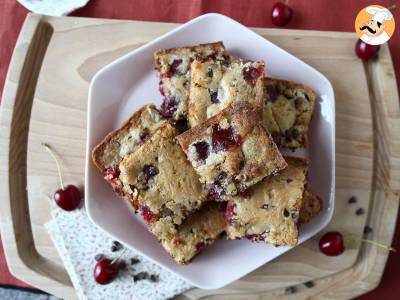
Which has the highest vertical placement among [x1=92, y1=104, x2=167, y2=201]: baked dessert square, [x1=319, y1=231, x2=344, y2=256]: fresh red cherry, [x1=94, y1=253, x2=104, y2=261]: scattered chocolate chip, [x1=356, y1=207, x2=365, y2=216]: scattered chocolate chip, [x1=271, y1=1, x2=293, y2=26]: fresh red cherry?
[x1=271, y1=1, x2=293, y2=26]: fresh red cherry

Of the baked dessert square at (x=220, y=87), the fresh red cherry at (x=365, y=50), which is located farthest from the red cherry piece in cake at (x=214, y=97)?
the fresh red cherry at (x=365, y=50)

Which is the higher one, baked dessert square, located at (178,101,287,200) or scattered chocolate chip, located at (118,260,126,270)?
baked dessert square, located at (178,101,287,200)

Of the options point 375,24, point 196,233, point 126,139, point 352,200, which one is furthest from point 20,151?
point 375,24

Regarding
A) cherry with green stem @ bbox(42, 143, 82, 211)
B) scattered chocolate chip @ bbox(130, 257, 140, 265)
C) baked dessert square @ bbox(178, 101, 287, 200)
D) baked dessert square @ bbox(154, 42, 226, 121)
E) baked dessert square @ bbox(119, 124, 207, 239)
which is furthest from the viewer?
scattered chocolate chip @ bbox(130, 257, 140, 265)

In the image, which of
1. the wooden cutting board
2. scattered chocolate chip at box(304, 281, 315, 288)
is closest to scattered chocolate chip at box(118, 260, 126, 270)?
the wooden cutting board

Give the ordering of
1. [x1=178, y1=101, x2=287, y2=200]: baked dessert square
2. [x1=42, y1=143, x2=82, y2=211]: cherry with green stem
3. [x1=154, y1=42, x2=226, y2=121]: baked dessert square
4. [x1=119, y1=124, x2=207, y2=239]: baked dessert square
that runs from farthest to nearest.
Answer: [x1=42, y1=143, x2=82, y2=211]: cherry with green stem < [x1=154, y1=42, x2=226, y2=121]: baked dessert square < [x1=119, y1=124, x2=207, y2=239]: baked dessert square < [x1=178, y1=101, x2=287, y2=200]: baked dessert square

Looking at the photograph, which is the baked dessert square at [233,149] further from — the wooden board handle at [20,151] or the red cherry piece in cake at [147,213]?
the wooden board handle at [20,151]

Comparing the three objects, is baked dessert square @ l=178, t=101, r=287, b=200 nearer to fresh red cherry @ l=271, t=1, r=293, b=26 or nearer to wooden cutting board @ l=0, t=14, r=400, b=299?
wooden cutting board @ l=0, t=14, r=400, b=299

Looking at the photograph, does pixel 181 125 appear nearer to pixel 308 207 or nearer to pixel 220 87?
pixel 220 87
